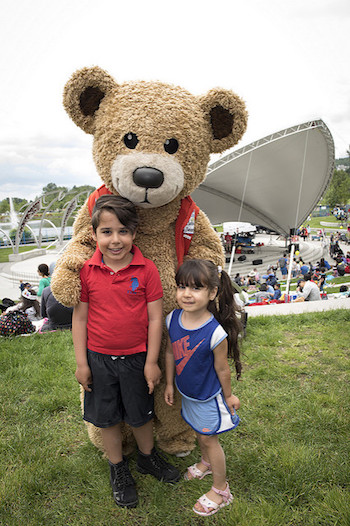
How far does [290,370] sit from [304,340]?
3.24 ft

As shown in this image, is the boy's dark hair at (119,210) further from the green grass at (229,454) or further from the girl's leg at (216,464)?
the green grass at (229,454)

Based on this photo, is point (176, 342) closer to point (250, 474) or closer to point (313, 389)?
point (250, 474)

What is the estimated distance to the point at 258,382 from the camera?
340 centimetres

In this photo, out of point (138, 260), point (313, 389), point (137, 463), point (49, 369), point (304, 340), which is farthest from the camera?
point (304, 340)

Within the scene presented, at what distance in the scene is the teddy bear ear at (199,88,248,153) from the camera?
1.99m

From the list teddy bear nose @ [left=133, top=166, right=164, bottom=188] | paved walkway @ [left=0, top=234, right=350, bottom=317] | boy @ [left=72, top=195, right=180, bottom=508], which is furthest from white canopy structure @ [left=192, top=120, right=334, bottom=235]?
boy @ [left=72, top=195, right=180, bottom=508]

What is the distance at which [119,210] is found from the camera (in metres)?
1.77

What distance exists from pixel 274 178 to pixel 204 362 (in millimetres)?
21877

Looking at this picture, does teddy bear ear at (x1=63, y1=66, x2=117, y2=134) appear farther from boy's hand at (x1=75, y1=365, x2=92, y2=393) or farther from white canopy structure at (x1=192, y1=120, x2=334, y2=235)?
white canopy structure at (x1=192, y1=120, x2=334, y2=235)

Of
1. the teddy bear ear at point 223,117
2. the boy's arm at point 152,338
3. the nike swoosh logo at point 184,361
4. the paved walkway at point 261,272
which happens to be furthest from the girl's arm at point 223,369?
the paved walkway at point 261,272

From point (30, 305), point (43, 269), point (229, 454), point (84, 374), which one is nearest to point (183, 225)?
point (84, 374)

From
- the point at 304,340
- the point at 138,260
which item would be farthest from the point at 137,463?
the point at 304,340

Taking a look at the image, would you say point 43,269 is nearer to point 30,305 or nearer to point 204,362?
point 30,305

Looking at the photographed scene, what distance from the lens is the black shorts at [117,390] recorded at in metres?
1.90
